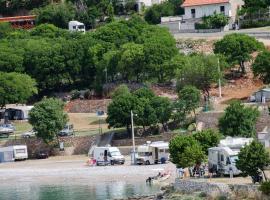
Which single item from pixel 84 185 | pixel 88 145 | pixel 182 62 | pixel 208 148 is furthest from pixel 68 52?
pixel 208 148

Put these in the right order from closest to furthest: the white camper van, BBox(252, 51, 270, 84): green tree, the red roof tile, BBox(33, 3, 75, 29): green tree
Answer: BBox(252, 51, 270, 84): green tree, the red roof tile, the white camper van, BBox(33, 3, 75, 29): green tree

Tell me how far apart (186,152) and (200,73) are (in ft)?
103

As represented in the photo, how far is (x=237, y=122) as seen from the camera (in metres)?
75.1

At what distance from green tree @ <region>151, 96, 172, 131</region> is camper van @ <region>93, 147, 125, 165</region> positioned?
6025mm

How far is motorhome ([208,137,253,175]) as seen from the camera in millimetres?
57656

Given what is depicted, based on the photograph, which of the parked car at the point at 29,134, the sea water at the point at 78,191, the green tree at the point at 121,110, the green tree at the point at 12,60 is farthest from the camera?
the green tree at the point at 12,60

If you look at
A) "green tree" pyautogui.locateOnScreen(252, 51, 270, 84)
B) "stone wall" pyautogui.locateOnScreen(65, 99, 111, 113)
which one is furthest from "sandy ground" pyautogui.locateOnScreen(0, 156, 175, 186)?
"green tree" pyautogui.locateOnScreen(252, 51, 270, 84)

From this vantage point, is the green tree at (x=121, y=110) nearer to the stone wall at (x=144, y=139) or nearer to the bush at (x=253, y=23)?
the stone wall at (x=144, y=139)

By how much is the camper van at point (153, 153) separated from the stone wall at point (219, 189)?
1812 centimetres

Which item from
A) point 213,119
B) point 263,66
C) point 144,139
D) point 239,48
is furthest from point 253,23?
point 144,139

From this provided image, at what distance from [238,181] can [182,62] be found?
4153cm

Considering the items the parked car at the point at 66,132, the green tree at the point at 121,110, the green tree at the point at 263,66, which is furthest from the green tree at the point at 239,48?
the parked car at the point at 66,132

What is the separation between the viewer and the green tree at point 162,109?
3264 inches

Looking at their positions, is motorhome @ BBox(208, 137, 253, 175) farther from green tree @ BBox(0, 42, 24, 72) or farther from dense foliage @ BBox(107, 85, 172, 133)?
green tree @ BBox(0, 42, 24, 72)
